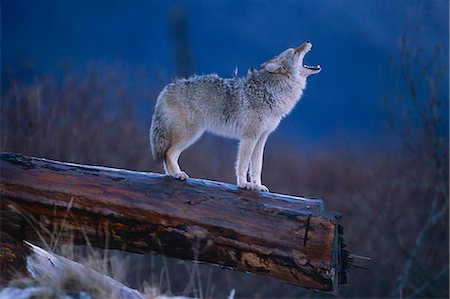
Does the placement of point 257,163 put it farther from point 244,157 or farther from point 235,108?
point 235,108

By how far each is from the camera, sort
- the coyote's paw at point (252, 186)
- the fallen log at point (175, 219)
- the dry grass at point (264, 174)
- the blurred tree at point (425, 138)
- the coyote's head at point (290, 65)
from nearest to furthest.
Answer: the fallen log at point (175, 219) → the coyote's paw at point (252, 186) → the coyote's head at point (290, 65) → the dry grass at point (264, 174) → the blurred tree at point (425, 138)

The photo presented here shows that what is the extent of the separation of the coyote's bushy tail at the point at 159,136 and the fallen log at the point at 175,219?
563 mm

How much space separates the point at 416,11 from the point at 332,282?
692cm

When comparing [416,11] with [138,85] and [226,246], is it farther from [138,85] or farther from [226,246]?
[226,246]

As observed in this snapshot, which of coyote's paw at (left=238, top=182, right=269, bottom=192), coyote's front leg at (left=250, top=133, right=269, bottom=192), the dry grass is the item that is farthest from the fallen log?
the dry grass

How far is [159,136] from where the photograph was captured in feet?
19.3

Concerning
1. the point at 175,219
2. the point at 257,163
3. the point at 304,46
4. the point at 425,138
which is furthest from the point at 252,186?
the point at 425,138

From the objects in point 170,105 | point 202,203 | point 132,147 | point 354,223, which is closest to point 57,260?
point 202,203

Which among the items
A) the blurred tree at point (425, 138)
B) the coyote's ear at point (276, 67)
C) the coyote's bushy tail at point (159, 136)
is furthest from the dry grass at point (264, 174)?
the coyote's ear at point (276, 67)

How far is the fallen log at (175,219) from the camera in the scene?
4848 mm

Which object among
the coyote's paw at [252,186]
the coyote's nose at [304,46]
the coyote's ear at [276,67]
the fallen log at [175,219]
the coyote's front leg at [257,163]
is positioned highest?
the coyote's nose at [304,46]

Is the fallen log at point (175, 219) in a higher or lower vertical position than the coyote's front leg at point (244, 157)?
lower

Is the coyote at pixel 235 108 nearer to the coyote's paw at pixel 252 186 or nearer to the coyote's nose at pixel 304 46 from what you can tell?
the coyote's nose at pixel 304 46

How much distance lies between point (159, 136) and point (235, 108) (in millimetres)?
707
